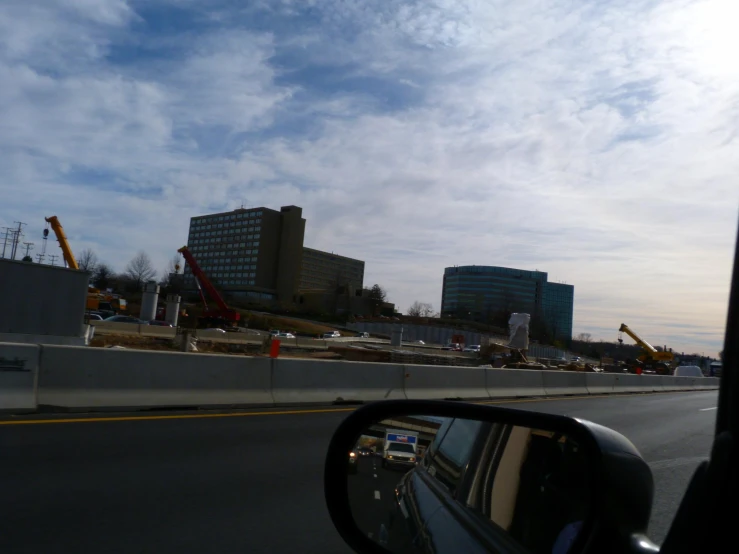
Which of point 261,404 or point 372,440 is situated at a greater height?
point 372,440

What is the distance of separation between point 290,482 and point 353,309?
136 metres

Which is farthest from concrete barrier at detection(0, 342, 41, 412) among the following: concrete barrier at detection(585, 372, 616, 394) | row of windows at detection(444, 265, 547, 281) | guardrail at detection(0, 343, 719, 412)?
row of windows at detection(444, 265, 547, 281)

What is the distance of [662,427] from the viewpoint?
12812 mm

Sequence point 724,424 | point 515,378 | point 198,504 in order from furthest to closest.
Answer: point 515,378 < point 198,504 < point 724,424

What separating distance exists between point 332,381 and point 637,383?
1802 centimetres

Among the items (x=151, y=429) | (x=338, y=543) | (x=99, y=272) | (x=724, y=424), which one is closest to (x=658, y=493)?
(x=338, y=543)

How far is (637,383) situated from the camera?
90.9 ft

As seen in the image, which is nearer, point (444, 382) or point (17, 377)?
point (17, 377)

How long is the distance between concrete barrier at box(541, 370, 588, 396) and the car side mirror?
18.9 metres

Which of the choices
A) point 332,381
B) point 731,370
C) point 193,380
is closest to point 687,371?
point 332,381

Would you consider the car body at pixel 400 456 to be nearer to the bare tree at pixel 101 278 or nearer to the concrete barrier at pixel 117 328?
the concrete barrier at pixel 117 328

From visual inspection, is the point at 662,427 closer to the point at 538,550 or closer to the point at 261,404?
the point at 261,404


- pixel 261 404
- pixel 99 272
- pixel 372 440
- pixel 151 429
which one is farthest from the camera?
pixel 99 272

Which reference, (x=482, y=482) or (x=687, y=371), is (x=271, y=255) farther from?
(x=482, y=482)
